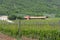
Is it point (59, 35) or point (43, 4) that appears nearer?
point (59, 35)

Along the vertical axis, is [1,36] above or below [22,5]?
above

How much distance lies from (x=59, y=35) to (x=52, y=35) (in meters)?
0.34

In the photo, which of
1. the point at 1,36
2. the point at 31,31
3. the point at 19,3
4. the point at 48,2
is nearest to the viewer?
the point at 1,36

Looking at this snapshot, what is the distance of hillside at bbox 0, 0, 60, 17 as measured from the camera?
48334mm

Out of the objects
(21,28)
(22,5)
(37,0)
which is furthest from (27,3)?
(21,28)

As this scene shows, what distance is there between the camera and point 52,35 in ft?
38.8

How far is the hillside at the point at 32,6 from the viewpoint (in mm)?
48334

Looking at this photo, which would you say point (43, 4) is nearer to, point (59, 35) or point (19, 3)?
point (19, 3)

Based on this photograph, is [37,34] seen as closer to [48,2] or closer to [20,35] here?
[20,35]

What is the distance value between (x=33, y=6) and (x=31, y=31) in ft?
141

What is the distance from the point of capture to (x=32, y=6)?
55.6 metres

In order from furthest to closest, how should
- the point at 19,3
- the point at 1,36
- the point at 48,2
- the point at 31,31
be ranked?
the point at 48,2
the point at 19,3
the point at 31,31
the point at 1,36

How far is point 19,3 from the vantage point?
181ft

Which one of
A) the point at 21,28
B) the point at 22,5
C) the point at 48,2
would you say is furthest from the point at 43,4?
the point at 21,28
